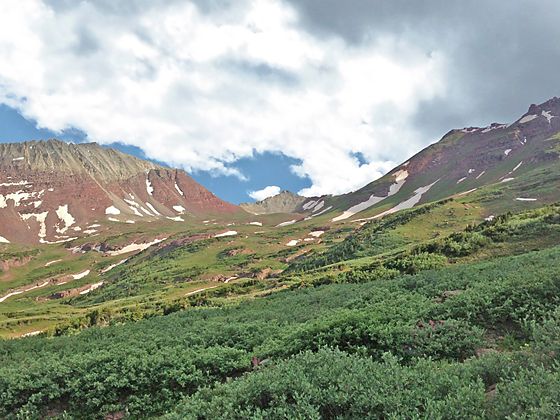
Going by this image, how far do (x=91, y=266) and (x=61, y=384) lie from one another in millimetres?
199262

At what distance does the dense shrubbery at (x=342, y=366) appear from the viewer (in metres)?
7.66

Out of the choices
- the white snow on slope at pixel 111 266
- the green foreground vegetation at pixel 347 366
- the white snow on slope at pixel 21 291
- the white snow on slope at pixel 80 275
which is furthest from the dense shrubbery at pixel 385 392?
the white snow on slope at pixel 111 266

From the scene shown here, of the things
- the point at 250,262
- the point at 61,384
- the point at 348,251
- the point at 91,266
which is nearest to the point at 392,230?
the point at 348,251

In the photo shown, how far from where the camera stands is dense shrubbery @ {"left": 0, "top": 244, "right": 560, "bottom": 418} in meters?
7.66

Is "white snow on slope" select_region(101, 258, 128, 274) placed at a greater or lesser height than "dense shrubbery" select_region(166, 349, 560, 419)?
greater

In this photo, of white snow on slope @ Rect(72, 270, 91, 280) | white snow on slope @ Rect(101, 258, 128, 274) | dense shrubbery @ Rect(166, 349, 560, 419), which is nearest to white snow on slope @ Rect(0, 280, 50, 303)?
white snow on slope @ Rect(72, 270, 91, 280)

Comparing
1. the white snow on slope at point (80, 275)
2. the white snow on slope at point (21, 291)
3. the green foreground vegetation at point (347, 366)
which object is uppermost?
the white snow on slope at point (80, 275)

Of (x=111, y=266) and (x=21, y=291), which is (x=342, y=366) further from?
(x=111, y=266)

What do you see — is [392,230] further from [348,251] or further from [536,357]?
[536,357]

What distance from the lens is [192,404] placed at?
938 cm

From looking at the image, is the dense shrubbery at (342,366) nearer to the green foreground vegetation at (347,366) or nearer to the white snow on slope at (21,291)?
the green foreground vegetation at (347,366)

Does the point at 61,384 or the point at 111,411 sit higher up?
the point at 61,384

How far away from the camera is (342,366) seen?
30.3 ft

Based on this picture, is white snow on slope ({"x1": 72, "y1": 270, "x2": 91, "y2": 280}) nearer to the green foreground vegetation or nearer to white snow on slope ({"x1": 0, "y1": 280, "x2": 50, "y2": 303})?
white snow on slope ({"x1": 0, "y1": 280, "x2": 50, "y2": 303})
